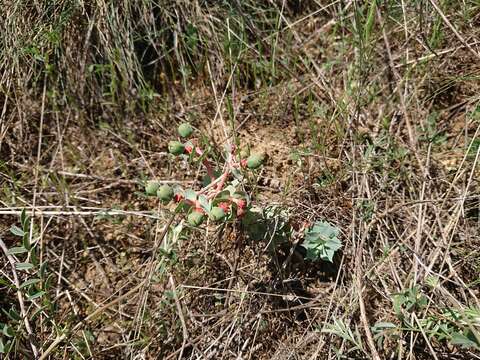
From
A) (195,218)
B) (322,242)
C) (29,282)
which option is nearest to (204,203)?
(195,218)

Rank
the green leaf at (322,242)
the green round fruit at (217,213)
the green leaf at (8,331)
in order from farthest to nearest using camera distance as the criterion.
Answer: the green leaf at (322,242) < the green leaf at (8,331) < the green round fruit at (217,213)

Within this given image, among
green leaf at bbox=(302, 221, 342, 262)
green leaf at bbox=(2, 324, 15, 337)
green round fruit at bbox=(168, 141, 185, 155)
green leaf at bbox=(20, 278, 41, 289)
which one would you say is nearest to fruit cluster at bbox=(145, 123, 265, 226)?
green round fruit at bbox=(168, 141, 185, 155)

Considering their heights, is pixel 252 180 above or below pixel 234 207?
below

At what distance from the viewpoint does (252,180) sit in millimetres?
1846

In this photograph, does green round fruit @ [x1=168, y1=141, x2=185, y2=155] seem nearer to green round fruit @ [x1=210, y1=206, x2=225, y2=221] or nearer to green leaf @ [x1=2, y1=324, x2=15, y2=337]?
green round fruit @ [x1=210, y1=206, x2=225, y2=221]

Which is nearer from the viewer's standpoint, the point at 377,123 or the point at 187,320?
the point at 187,320

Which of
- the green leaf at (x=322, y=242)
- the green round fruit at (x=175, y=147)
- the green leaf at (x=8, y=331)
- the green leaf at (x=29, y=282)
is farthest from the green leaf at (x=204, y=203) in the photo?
the green leaf at (x=8, y=331)

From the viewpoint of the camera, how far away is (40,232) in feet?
5.99

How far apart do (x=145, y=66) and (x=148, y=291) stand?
0.90 m

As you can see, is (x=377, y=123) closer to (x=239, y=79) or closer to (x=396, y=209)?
(x=396, y=209)

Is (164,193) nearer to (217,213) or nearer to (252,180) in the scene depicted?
(217,213)

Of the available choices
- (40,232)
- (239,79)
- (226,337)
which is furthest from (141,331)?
(239,79)

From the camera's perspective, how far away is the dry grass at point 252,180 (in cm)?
160

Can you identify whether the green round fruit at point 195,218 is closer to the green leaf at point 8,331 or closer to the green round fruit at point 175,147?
the green round fruit at point 175,147
